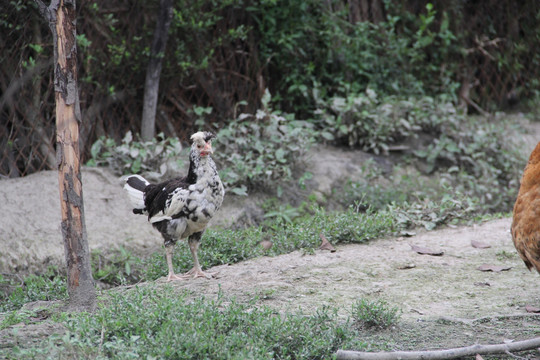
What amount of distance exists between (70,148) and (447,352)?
261cm

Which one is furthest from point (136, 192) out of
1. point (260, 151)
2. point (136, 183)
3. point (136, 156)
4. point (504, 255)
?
point (504, 255)

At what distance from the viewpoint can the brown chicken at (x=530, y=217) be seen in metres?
3.58

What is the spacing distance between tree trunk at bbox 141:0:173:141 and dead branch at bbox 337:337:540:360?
4.55 m

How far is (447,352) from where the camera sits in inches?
126

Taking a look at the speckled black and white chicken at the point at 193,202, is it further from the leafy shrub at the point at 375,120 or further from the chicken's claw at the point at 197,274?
the leafy shrub at the point at 375,120

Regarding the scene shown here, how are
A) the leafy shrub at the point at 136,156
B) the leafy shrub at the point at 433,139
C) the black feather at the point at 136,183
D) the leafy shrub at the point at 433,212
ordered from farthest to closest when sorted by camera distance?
1. the leafy shrub at the point at 433,139
2. the leafy shrub at the point at 136,156
3. the leafy shrub at the point at 433,212
4. the black feather at the point at 136,183

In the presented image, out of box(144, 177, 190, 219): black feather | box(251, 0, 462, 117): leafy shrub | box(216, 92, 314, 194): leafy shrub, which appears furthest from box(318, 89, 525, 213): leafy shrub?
box(144, 177, 190, 219): black feather

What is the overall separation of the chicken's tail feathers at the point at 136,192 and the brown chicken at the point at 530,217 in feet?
9.69

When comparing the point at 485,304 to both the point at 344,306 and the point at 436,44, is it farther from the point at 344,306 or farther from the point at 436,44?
the point at 436,44

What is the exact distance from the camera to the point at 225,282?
455 cm

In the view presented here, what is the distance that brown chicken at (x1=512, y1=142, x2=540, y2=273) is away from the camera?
11.8 ft

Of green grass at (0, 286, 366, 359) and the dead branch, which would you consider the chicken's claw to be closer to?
green grass at (0, 286, 366, 359)

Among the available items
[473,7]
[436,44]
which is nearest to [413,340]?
[436,44]

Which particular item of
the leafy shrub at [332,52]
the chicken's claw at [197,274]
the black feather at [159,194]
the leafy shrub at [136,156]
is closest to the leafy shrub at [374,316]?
the chicken's claw at [197,274]
